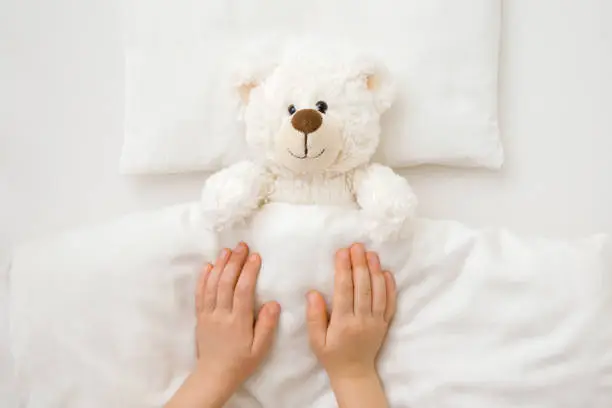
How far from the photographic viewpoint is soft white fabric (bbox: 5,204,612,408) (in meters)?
0.89

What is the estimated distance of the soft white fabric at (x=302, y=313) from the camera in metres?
0.89

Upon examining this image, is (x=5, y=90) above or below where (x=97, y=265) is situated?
above

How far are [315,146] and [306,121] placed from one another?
0.12 ft

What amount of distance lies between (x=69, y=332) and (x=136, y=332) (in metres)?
0.10

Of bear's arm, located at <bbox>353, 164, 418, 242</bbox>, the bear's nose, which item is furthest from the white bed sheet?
the bear's nose

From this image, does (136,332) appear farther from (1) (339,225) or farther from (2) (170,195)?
(1) (339,225)

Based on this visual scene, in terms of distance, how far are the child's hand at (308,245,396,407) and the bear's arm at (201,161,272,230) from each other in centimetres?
15

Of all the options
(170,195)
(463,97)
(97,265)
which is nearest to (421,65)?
(463,97)

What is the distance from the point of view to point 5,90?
106 cm

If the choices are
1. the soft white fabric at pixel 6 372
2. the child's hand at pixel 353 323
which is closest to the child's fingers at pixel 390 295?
the child's hand at pixel 353 323

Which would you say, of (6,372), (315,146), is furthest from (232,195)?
(6,372)

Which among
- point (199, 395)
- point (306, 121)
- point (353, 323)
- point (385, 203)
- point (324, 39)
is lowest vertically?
point (199, 395)

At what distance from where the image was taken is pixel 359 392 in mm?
885

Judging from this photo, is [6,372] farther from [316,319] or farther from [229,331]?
[316,319]
